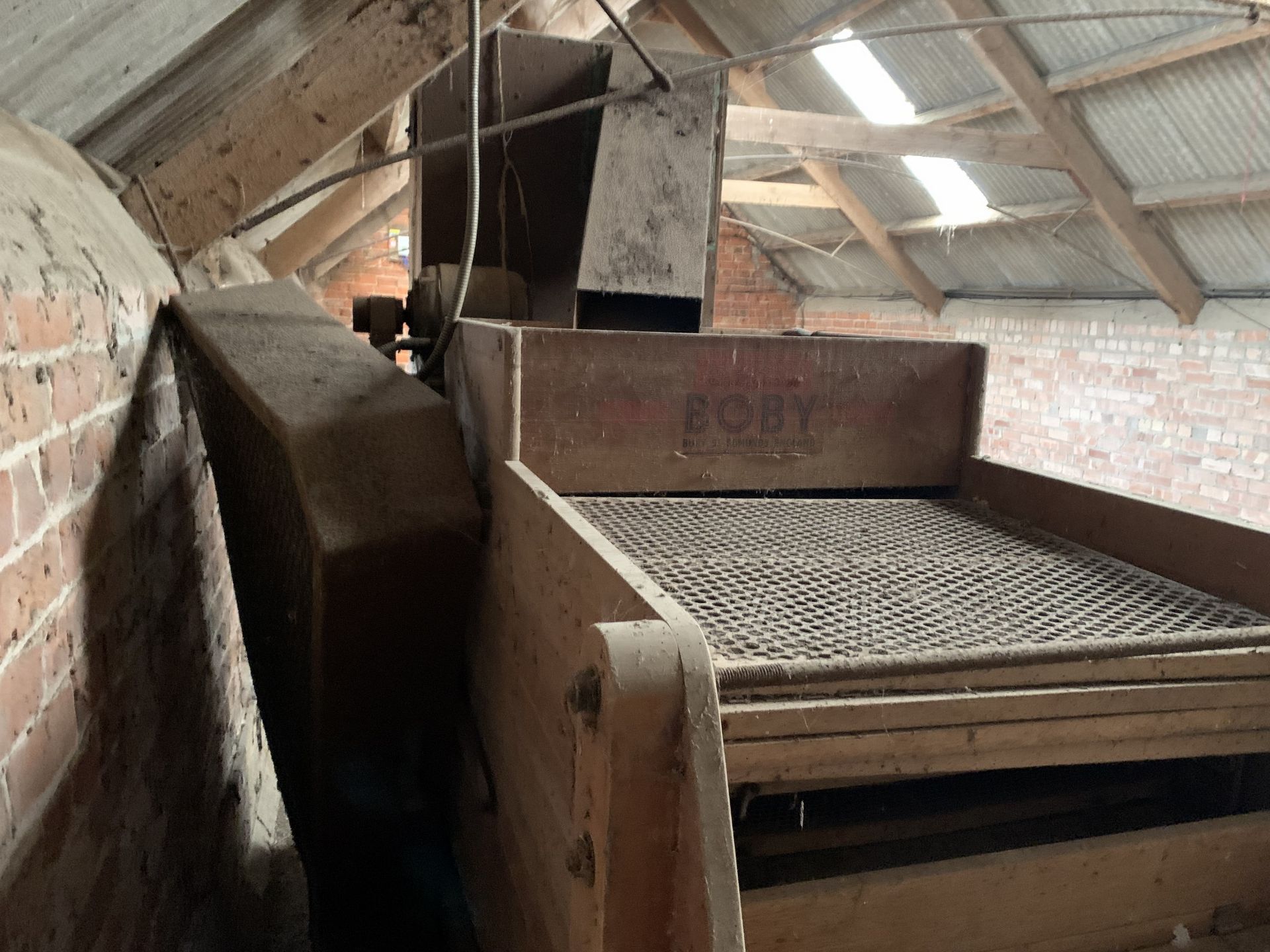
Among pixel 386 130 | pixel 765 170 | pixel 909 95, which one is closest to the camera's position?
pixel 386 130

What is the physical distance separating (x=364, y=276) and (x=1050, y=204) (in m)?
5.02

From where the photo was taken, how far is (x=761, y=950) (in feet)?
2.68

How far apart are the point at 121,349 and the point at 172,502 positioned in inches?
14.6

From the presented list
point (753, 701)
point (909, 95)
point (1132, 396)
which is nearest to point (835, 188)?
point (909, 95)

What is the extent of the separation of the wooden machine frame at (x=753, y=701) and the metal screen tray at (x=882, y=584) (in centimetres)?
4

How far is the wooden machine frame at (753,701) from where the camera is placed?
0.60 metres

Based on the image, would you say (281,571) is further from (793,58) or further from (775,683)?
(793,58)

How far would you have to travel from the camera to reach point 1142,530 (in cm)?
120

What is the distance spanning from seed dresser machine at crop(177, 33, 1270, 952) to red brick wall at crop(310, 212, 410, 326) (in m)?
5.68

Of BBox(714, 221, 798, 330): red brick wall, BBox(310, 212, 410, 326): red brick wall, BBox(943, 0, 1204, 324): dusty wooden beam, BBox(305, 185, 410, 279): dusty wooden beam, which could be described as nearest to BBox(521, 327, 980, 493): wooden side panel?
BBox(943, 0, 1204, 324): dusty wooden beam

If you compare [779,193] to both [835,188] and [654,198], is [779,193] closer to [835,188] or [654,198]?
[835,188]

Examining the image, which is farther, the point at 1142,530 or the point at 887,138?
the point at 887,138

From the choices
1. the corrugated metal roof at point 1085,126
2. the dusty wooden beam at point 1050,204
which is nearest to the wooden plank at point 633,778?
the corrugated metal roof at point 1085,126

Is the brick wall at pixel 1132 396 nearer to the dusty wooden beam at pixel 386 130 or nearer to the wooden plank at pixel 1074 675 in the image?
the dusty wooden beam at pixel 386 130
